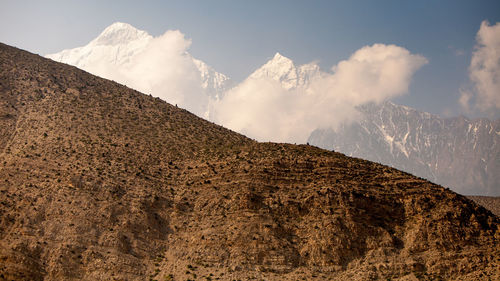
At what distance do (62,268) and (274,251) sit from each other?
61.5 ft

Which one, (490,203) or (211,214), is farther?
(490,203)

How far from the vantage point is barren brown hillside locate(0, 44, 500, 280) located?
4359 cm

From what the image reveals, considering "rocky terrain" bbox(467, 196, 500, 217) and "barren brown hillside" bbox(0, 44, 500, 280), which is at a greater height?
"rocky terrain" bbox(467, 196, 500, 217)

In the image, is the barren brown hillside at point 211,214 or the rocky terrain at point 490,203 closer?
the barren brown hillside at point 211,214

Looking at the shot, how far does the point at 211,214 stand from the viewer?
164 feet

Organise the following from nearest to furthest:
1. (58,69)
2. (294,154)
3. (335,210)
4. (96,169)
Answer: (335,210), (96,169), (294,154), (58,69)

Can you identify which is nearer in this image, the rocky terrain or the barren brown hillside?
the barren brown hillside

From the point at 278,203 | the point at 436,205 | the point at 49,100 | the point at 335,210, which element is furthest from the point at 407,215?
the point at 49,100

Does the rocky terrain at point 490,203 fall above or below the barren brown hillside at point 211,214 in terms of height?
above

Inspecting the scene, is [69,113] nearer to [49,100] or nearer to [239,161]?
[49,100]

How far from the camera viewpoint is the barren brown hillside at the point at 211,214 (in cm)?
4359

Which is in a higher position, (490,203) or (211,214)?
(490,203)

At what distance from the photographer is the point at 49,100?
66.4 meters

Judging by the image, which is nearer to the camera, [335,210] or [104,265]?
[104,265]
